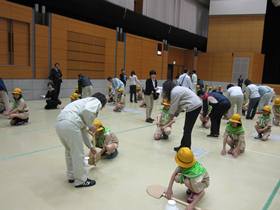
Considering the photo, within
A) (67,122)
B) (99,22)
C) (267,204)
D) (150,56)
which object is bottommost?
(267,204)

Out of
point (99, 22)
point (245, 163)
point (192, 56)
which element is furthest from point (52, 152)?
point (192, 56)

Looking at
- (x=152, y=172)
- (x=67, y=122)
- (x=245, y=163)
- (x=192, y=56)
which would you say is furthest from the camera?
(x=192, y=56)

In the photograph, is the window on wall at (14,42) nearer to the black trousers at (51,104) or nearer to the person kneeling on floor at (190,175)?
the black trousers at (51,104)

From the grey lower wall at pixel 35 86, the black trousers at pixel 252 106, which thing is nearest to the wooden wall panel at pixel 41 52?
the grey lower wall at pixel 35 86

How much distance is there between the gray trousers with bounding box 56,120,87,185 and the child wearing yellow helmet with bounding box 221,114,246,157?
2.72 metres

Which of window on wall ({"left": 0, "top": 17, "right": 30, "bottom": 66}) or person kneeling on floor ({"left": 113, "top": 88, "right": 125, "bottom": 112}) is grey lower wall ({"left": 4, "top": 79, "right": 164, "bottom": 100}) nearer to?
window on wall ({"left": 0, "top": 17, "right": 30, "bottom": 66})

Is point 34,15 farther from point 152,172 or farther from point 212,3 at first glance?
point 212,3

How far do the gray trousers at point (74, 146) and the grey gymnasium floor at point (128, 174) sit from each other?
19 centimetres

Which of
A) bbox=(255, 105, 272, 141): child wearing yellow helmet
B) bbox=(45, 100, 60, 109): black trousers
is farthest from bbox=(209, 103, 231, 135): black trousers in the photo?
bbox=(45, 100, 60, 109): black trousers

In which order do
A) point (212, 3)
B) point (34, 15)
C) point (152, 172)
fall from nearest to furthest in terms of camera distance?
point (152, 172) < point (34, 15) < point (212, 3)

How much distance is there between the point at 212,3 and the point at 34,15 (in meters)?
16.1

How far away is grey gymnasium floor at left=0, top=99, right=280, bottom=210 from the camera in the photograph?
2.87 meters

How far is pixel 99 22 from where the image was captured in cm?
1280

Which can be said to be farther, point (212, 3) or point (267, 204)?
point (212, 3)
